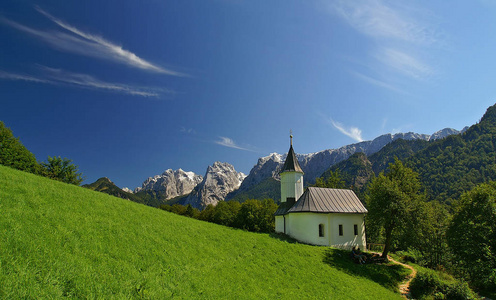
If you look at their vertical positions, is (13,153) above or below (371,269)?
above

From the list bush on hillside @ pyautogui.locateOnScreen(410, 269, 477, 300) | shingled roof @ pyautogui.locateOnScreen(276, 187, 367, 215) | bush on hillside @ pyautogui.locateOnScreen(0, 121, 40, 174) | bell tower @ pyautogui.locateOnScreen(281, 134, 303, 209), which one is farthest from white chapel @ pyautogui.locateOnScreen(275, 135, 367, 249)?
bush on hillside @ pyautogui.locateOnScreen(0, 121, 40, 174)

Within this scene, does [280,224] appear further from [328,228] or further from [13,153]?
[13,153]

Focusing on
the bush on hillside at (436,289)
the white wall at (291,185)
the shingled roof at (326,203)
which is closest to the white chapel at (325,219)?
the shingled roof at (326,203)

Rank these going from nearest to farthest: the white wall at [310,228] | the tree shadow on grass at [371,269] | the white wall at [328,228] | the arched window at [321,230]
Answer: the tree shadow on grass at [371,269] → the white wall at [310,228] → the white wall at [328,228] → the arched window at [321,230]

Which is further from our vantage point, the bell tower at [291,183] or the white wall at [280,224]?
the bell tower at [291,183]

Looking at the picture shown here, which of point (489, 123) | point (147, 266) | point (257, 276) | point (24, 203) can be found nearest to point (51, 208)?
point (24, 203)

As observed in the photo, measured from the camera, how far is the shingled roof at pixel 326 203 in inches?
1159

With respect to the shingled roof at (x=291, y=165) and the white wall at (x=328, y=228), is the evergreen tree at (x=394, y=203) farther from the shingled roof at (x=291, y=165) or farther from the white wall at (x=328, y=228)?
the shingled roof at (x=291, y=165)

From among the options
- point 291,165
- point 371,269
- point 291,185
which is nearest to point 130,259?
A: point 371,269

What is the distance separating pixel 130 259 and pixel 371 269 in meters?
21.5

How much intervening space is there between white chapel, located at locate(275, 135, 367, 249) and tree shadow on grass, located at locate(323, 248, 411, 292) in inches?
145

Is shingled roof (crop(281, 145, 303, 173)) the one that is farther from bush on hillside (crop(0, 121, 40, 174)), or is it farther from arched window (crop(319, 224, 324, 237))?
bush on hillside (crop(0, 121, 40, 174))

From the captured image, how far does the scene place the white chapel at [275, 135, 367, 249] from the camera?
2858cm

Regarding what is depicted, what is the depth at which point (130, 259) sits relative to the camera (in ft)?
33.6
